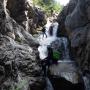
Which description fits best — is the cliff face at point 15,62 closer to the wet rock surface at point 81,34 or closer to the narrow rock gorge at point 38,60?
the narrow rock gorge at point 38,60

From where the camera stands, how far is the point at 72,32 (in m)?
21.8

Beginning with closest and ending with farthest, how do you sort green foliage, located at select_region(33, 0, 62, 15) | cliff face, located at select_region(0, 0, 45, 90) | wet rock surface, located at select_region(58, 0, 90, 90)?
1. cliff face, located at select_region(0, 0, 45, 90)
2. wet rock surface, located at select_region(58, 0, 90, 90)
3. green foliage, located at select_region(33, 0, 62, 15)

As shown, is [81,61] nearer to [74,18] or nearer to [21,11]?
[74,18]

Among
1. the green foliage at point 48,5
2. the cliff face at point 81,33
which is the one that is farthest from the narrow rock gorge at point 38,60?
the green foliage at point 48,5

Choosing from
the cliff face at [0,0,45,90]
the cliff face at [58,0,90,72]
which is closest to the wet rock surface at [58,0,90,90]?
the cliff face at [58,0,90,72]

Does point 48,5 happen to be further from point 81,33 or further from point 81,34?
point 81,34

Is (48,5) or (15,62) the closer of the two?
(15,62)

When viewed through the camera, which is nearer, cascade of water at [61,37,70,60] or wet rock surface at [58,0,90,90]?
wet rock surface at [58,0,90,90]

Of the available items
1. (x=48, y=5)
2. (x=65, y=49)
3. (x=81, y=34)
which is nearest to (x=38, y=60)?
(x=81, y=34)

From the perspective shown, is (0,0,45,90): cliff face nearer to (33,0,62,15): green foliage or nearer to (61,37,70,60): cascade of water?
(61,37,70,60): cascade of water

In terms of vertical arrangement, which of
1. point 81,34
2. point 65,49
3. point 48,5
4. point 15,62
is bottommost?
point 15,62

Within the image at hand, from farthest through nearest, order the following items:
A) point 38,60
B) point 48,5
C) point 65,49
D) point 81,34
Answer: point 48,5 → point 65,49 → point 81,34 → point 38,60

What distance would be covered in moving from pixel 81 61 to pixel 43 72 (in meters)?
3.30

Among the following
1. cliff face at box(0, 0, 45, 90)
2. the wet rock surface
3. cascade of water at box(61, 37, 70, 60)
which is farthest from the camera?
cascade of water at box(61, 37, 70, 60)
